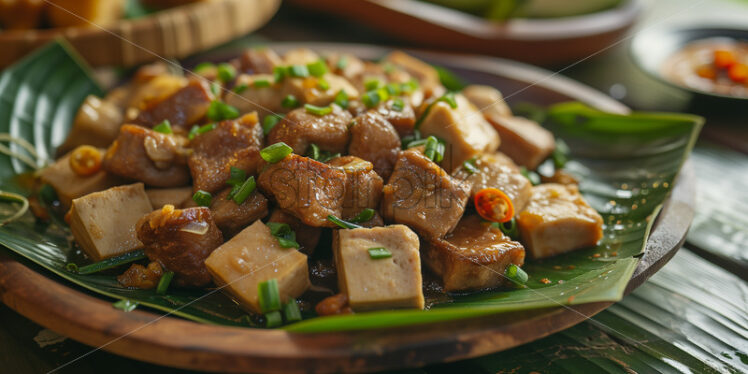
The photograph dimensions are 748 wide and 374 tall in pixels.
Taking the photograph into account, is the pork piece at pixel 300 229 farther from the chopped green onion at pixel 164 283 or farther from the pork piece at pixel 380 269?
the chopped green onion at pixel 164 283

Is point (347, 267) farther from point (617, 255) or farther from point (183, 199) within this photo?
point (617, 255)

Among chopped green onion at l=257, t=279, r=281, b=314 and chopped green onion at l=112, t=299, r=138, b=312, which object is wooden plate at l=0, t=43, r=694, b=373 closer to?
chopped green onion at l=112, t=299, r=138, b=312

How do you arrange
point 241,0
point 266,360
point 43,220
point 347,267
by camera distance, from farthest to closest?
point 241,0, point 43,220, point 347,267, point 266,360

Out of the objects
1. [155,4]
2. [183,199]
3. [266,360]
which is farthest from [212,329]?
[155,4]

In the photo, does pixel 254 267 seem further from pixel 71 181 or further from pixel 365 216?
pixel 71 181

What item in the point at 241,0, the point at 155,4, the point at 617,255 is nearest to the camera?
the point at 617,255

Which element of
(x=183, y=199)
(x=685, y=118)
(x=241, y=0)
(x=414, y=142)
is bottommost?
(x=183, y=199)

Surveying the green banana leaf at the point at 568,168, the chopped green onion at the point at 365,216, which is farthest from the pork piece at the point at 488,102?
the chopped green onion at the point at 365,216
